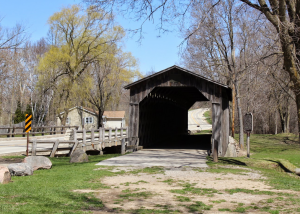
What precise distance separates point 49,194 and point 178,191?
8.52ft

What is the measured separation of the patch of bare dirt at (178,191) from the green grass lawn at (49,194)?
0.35 m

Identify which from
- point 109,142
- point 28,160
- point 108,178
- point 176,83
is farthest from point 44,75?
point 108,178

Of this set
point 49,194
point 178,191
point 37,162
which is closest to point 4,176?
point 49,194

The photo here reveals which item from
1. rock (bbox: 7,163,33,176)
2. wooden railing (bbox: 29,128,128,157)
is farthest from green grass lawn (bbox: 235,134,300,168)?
rock (bbox: 7,163,33,176)

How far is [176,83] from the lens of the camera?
16.4 m

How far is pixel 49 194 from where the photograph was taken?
21.4 feet

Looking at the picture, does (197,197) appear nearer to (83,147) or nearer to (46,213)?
(46,213)

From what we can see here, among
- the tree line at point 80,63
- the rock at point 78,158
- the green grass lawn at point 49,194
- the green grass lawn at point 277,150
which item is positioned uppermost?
the tree line at point 80,63

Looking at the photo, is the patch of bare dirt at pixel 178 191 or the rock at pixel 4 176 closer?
the patch of bare dirt at pixel 178 191

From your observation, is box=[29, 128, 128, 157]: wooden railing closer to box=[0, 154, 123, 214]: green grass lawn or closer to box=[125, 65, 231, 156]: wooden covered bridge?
box=[125, 65, 231, 156]: wooden covered bridge

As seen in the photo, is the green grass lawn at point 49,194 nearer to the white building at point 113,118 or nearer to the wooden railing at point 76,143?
the wooden railing at point 76,143

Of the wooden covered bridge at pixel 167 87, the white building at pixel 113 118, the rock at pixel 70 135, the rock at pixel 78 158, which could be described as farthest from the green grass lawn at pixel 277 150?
the white building at pixel 113 118

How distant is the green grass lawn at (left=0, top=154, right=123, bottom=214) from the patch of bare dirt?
35 centimetres

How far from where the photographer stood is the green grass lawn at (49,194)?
545cm
